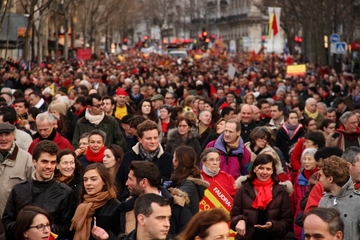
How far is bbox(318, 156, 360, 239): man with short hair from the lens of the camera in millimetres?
7395

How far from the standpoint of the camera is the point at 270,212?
8.64 meters

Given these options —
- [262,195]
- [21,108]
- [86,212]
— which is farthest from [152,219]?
[21,108]

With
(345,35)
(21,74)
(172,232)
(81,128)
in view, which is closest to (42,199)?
(172,232)

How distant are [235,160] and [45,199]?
346 centimetres

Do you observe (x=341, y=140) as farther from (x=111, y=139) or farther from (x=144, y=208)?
(x=144, y=208)

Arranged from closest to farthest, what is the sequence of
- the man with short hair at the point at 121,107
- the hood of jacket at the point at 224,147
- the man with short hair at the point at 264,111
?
1. the hood of jacket at the point at 224,147
2. the man with short hair at the point at 264,111
3. the man with short hair at the point at 121,107

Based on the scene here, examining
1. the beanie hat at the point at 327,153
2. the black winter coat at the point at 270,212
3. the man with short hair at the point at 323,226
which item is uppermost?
the man with short hair at the point at 323,226

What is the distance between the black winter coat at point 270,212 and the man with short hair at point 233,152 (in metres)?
1.92

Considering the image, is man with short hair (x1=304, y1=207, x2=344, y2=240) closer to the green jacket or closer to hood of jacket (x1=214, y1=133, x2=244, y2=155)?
hood of jacket (x1=214, y1=133, x2=244, y2=155)

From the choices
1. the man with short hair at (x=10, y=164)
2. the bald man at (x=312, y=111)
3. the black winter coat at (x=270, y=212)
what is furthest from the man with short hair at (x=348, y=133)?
the bald man at (x=312, y=111)

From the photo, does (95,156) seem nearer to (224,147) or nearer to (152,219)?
(224,147)

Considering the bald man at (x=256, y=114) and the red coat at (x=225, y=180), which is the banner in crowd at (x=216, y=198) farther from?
the bald man at (x=256, y=114)

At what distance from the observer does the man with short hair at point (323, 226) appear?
592 centimetres

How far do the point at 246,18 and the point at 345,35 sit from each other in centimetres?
7472
